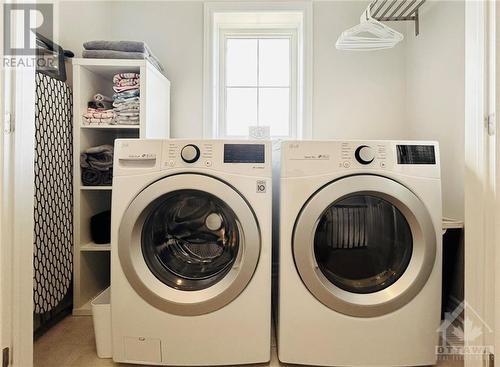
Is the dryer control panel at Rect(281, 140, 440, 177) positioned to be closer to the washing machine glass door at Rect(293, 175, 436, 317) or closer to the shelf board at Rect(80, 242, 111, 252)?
the washing machine glass door at Rect(293, 175, 436, 317)

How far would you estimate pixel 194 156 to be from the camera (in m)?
1.17

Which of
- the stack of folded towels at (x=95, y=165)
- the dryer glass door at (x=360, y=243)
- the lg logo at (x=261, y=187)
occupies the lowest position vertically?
the dryer glass door at (x=360, y=243)

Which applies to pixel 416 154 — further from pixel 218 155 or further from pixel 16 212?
pixel 16 212

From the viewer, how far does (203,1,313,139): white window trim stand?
81.4 inches

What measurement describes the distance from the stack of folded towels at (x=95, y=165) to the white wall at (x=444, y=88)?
1827 mm

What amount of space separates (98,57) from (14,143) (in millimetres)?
938

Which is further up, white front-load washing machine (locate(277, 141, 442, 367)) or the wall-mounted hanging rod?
the wall-mounted hanging rod

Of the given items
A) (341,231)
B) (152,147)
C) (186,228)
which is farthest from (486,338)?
(152,147)

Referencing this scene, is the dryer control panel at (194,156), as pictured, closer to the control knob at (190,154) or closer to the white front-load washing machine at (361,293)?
the control knob at (190,154)

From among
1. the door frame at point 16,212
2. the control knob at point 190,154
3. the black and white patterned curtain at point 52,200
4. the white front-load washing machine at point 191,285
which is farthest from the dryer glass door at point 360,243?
the black and white patterned curtain at point 52,200

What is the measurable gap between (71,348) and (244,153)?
1151 mm

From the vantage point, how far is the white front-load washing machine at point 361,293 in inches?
44.9

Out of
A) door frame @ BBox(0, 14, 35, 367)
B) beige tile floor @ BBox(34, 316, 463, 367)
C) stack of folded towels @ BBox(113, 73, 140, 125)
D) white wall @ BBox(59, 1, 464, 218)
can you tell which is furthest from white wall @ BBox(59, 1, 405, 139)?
beige tile floor @ BBox(34, 316, 463, 367)

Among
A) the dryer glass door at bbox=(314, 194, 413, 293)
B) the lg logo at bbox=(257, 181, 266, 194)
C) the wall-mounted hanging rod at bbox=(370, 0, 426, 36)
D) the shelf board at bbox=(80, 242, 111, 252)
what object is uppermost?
the wall-mounted hanging rod at bbox=(370, 0, 426, 36)
